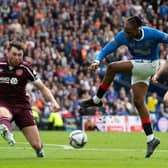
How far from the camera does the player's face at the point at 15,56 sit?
13.8 metres

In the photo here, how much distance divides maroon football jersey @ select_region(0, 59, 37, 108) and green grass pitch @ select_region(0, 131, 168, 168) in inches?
41.5

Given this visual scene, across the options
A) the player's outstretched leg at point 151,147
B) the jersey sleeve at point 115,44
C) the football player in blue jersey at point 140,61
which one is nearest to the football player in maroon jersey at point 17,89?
the football player in blue jersey at point 140,61

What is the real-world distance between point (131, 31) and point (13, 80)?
2393 mm

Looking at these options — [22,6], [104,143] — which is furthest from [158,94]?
[104,143]

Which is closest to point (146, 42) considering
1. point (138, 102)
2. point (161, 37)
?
point (161, 37)

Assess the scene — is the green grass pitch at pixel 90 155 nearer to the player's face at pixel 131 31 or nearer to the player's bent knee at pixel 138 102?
the player's bent knee at pixel 138 102

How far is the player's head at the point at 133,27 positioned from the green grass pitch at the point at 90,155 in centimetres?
224

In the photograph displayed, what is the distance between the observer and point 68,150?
17172 millimetres

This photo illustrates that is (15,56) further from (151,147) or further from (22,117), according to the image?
(151,147)

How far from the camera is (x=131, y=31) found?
14898 millimetres

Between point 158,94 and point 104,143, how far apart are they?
1443 centimetres

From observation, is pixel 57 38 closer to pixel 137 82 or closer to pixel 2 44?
pixel 2 44

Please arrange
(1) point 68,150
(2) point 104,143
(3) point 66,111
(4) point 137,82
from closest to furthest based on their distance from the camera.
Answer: (4) point 137,82 < (1) point 68,150 < (2) point 104,143 < (3) point 66,111

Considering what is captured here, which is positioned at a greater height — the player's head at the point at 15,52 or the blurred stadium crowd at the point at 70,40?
the player's head at the point at 15,52
